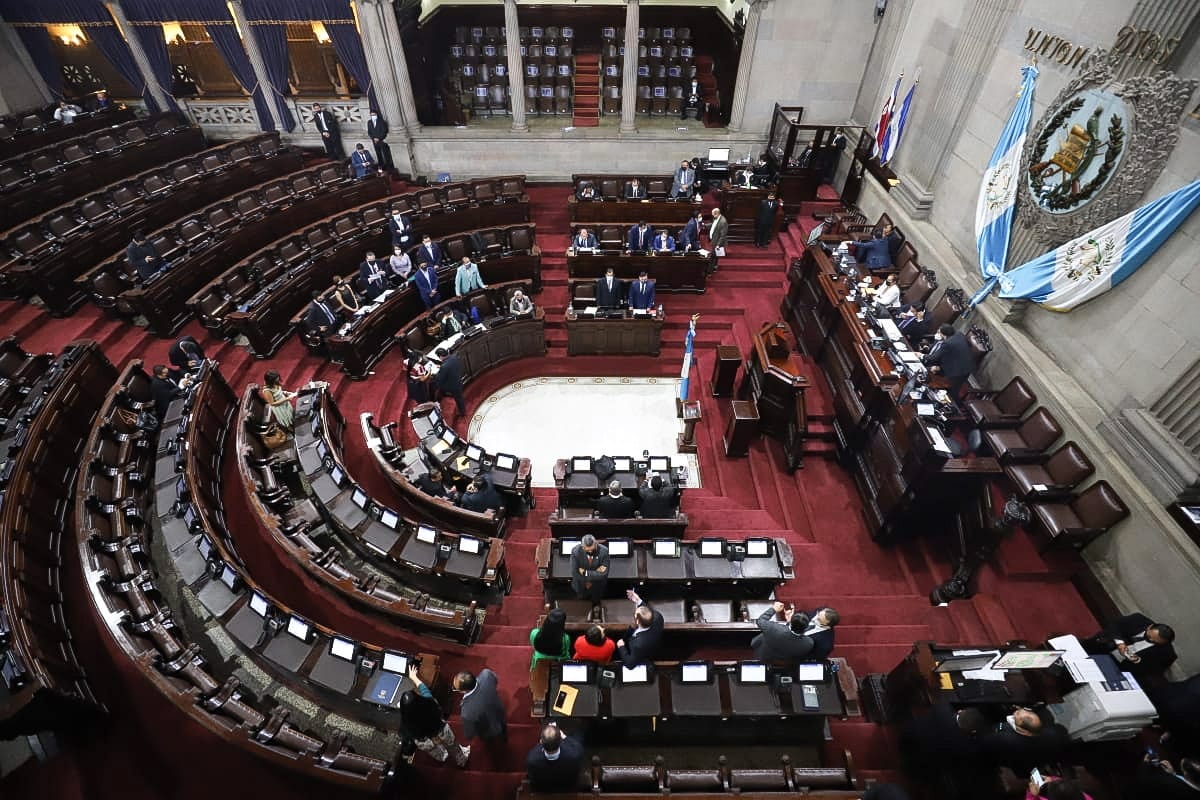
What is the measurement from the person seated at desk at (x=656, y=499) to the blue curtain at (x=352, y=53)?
12000 millimetres

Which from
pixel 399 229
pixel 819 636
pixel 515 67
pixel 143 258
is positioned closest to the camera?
pixel 819 636

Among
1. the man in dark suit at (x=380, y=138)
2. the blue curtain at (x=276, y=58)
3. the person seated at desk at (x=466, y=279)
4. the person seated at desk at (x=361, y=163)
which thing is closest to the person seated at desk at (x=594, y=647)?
the person seated at desk at (x=466, y=279)

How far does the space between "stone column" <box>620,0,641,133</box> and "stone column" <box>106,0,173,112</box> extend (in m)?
11.0

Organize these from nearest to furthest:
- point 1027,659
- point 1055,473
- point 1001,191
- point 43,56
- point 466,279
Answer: point 1027,659, point 1055,473, point 1001,191, point 466,279, point 43,56

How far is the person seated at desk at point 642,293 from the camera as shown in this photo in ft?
33.6

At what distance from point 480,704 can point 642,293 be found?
24.4 ft

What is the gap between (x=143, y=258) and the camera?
9453mm

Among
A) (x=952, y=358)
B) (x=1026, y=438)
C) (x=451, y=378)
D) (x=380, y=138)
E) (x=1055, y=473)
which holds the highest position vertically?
(x=380, y=138)

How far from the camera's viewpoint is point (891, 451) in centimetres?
725

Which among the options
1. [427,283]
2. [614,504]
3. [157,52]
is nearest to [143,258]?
[427,283]

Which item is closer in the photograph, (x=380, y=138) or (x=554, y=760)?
(x=554, y=760)

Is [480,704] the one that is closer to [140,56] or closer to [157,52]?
[157,52]

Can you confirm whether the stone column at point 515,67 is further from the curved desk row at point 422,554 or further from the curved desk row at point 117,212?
the curved desk row at point 422,554

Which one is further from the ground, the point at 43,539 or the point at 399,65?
the point at 399,65
